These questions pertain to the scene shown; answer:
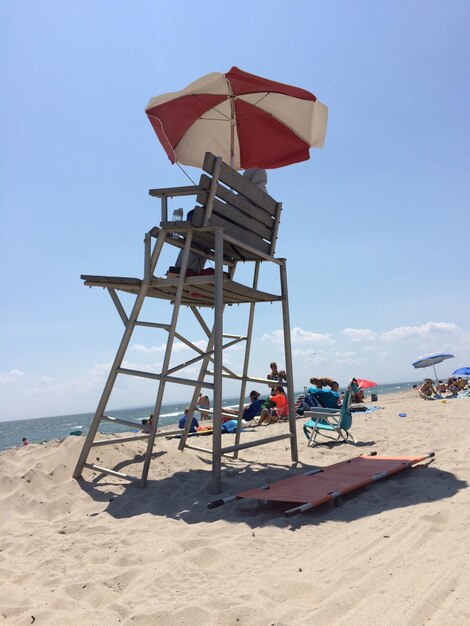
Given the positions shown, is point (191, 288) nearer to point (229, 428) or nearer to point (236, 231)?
point (236, 231)

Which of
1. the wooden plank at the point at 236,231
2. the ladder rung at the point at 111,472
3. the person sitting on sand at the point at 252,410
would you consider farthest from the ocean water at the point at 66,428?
the person sitting on sand at the point at 252,410

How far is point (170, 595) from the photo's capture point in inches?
82.2

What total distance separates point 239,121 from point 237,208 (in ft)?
5.44

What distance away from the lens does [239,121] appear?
17.9 ft

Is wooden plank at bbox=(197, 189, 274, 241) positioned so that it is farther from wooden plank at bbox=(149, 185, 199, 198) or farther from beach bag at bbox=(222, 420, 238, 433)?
beach bag at bbox=(222, 420, 238, 433)

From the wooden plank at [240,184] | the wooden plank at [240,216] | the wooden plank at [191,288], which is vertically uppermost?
the wooden plank at [240,184]

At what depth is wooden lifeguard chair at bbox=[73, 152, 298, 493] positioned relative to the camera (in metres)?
3.99

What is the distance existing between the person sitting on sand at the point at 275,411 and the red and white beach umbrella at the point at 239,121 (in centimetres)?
716

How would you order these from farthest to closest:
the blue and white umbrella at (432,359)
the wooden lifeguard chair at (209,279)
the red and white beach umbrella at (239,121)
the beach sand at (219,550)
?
the blue and white umbrella at (432,359) < the red and white beach umbrella at (239,121) < the wooden lifeguard chair at (209,279) < the beach sand at (219,550)

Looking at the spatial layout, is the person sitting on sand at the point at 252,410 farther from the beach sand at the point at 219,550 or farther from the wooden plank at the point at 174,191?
the wooden plank at the point at 174,191

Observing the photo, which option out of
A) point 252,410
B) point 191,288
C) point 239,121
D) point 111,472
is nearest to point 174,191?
point 191,288

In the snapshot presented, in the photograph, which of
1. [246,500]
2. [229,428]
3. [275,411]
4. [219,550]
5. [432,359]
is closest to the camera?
[219,550]

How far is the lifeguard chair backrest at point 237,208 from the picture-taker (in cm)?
404

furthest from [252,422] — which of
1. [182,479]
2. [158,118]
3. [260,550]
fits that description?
[260,550]
